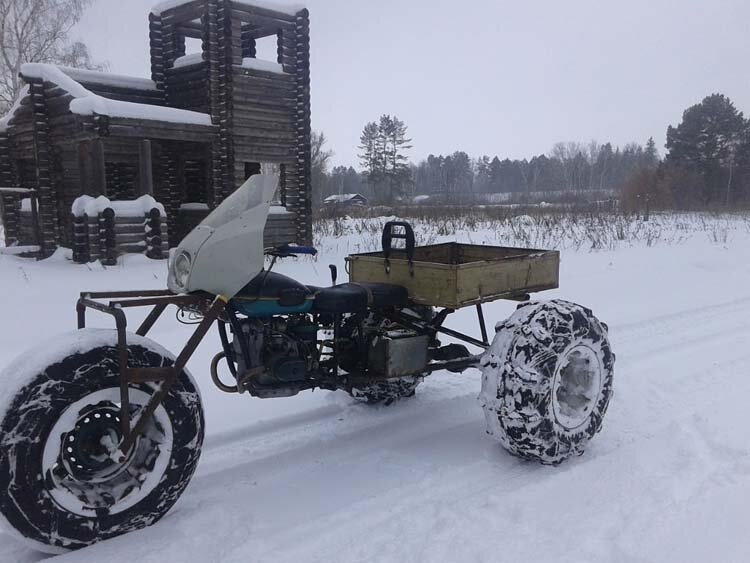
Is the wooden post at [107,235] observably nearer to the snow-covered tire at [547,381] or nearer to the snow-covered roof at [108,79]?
the snow-covered roof at [108,79]

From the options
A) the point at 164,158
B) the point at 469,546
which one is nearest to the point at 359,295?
the point at 469,546

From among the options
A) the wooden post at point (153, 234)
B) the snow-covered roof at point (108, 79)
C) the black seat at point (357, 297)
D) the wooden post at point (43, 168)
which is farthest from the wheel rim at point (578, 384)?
the snow-covered roof at point (108, 79)

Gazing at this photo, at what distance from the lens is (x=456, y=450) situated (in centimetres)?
418

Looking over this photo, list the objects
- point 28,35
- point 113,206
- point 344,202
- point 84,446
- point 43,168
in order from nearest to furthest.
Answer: point 84,446 < point 113,206 < point 43,168 < point 28,35 < point 344,202

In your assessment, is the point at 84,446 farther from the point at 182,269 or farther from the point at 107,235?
the point at 107,235

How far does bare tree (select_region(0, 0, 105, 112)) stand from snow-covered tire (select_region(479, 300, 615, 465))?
30359 millimetres

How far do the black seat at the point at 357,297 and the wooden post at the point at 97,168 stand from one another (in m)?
10.5

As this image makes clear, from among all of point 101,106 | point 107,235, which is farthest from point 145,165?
point 107,235

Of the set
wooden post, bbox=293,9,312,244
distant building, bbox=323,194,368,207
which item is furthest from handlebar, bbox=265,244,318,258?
distant building, bbox=323,194,368,207

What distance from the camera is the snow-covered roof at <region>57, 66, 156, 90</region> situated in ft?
50.1

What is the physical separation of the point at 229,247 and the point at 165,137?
11361 mm

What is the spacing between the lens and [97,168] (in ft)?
42.5

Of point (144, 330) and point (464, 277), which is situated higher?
point (464, 277)

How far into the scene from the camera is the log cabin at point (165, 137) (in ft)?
42.8
